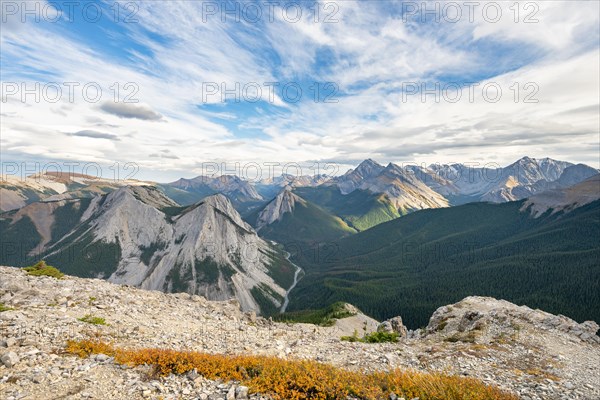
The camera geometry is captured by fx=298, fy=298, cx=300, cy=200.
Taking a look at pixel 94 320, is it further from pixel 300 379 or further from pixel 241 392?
pixel 300 379

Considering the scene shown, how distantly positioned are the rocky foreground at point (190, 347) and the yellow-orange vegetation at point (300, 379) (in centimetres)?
70

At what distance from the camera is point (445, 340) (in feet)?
109

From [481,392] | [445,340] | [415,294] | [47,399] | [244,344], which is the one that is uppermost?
[47,399]

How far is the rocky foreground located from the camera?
15.0 metres

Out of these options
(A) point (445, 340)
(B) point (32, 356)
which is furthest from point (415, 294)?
(B) point (32, 356)

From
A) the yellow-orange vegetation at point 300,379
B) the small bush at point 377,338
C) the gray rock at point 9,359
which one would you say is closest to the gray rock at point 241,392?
the yellow-orange vegetation at point 300,379

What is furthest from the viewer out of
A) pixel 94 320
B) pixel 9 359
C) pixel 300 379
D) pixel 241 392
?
pixel 94 320

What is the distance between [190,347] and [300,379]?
39.8 feet

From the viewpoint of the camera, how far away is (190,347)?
23.9 m

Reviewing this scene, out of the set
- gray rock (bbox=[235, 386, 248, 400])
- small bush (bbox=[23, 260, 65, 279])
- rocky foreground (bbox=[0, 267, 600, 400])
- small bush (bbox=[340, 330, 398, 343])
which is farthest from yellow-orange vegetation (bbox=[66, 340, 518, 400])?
small bush (bbox=[23, 260, 65, 279])

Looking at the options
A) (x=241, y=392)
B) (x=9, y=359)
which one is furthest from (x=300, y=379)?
(x=9, y=359)

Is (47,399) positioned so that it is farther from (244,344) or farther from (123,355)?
(244,344)

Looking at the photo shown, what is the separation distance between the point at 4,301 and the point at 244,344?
73.5 ft

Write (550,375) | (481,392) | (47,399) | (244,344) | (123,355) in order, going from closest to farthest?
(47,399), (481,392), (123,355), (550,375), (244,344)
